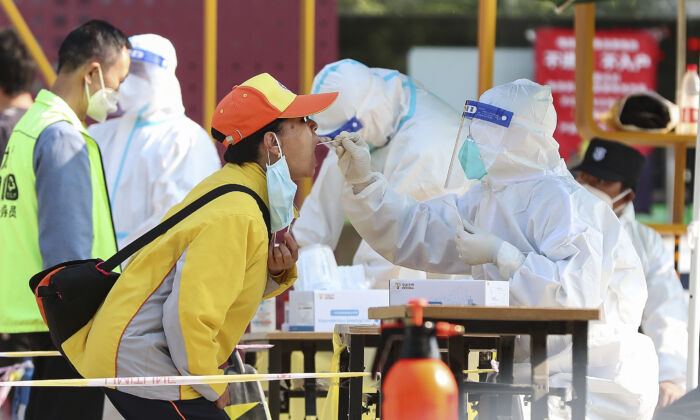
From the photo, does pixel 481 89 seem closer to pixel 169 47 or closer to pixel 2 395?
pixel 169 47

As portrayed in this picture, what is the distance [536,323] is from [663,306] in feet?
8.56

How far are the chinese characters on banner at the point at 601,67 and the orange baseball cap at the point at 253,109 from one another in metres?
9.41

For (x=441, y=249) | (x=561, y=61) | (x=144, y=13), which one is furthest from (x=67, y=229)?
(x=561, y=61)

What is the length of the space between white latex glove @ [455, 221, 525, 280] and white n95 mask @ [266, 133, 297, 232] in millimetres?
712

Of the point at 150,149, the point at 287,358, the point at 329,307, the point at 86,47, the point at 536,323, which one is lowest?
the point at 287,358

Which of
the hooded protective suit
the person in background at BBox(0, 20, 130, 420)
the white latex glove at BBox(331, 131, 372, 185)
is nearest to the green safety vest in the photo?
the person in background at BBox(0, 20, 130, 420)

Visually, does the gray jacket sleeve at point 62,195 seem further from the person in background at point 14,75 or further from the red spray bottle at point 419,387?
the red spray bottle at point 419,387

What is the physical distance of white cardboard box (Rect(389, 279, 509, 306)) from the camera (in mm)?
3000

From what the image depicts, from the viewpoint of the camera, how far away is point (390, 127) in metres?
5.27

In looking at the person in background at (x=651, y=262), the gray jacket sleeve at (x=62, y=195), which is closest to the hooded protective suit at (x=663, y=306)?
the person in background at (x=651, y=262)

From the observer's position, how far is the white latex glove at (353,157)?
12.6 feet

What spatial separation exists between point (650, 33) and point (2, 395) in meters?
10.9

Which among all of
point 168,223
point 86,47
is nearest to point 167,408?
point 168,223

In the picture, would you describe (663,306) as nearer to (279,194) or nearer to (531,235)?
(531,235)
